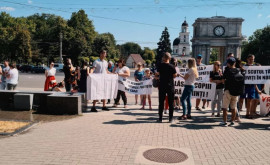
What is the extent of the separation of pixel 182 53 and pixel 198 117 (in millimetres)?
128158

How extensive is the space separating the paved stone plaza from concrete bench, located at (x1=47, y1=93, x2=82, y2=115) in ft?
1.74

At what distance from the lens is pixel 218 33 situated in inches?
2424

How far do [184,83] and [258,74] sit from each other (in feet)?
8.97

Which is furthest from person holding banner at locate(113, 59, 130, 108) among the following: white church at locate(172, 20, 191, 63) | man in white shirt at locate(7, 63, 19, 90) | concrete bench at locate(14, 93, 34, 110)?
white church at locate(172, 20, 191, 63)

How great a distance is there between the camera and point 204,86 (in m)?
9.37

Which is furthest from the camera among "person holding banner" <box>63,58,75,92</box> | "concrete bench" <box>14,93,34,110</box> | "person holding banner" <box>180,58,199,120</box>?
"person holding banner" <box>63,58,75,92</box>

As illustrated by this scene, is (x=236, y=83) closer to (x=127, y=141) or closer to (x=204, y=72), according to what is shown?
(x=204, y=72)

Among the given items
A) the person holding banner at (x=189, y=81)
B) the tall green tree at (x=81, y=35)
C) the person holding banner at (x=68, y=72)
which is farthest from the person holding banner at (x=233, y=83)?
the tall green tree at (x=81, y=35)

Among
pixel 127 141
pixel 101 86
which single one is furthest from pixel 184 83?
pixel 127 141

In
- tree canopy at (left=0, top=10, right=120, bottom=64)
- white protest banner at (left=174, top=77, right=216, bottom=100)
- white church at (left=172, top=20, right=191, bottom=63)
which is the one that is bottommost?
white protest banner at (left=174, top=77, right=216, bottom=100)

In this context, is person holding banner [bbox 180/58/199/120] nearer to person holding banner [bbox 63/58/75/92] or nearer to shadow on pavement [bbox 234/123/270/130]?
shadow on pavement [bbox 234/123/270/130]

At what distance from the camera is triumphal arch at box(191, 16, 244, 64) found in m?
60.4

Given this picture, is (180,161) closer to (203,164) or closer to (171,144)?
(203,164)

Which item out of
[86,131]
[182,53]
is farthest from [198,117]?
[182,53]
